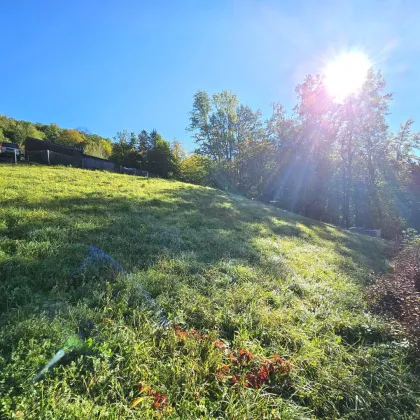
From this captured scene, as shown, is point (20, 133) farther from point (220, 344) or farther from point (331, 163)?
point (220, 344)

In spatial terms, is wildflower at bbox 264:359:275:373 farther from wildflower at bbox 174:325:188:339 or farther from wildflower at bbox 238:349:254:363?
wildflower at bbox 174:325:188:339

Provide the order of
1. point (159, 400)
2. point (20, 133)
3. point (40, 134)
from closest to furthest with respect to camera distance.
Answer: point (159, 400)
point (20, 133)
point (40, 134)

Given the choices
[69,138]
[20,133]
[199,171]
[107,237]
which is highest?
[69,138]

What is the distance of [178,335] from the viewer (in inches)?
99.3

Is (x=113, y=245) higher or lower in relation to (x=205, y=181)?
lower

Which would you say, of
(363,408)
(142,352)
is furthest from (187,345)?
(363,408)

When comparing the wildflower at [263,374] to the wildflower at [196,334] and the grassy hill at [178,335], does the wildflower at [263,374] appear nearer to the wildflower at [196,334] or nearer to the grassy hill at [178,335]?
the grassy hill at [178,335]

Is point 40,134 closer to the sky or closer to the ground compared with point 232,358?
closer to the sky

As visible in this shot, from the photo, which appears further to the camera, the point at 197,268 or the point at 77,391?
the point at 197,268

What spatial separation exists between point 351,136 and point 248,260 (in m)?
21.3

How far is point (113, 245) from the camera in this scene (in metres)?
4.54

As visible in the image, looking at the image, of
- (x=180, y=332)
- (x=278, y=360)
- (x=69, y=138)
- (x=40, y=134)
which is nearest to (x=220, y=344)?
(x=180, y=332)

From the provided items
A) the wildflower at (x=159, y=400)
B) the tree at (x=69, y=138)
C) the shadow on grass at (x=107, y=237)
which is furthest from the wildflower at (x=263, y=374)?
the tree at (x=69, y=138)

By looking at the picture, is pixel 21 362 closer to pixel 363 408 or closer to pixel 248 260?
pixel 363 408
